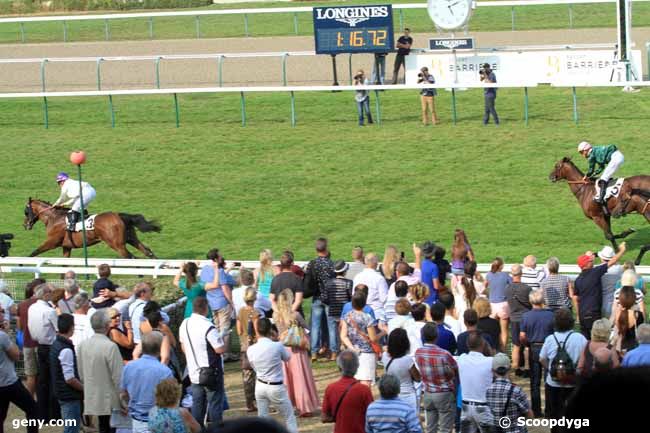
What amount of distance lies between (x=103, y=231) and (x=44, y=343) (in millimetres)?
→ 6470

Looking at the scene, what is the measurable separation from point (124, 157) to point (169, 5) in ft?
75.2

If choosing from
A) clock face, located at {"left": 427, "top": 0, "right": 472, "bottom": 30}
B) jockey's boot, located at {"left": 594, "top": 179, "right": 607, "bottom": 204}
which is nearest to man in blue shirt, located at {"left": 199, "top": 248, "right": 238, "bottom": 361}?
jockey's boot, located at {"left": 594, "top": 179, "right": 607, "bottom": 204}

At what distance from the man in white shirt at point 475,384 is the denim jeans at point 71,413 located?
2.99 metres

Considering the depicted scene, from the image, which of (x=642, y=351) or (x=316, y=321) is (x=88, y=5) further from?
(x=642, y=351)

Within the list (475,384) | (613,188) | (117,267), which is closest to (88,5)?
(117,267)

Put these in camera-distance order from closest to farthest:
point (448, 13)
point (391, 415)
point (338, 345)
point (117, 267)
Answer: point (391, 415)
point (338, 345)
point (117, 267)
point (448, 13)

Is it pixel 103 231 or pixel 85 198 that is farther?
pixel 85 198

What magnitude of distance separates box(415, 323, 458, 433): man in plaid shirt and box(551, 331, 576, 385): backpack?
0.70 metres

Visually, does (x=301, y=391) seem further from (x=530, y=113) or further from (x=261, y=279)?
(x=530, y=113)

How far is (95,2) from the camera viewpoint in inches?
1686

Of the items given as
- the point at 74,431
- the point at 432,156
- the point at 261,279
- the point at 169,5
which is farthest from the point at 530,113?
the point at 169,5

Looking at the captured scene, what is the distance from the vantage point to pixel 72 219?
15.1 meters

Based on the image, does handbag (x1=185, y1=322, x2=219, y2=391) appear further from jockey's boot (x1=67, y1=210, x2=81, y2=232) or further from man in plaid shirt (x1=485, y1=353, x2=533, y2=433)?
jockey's boot (x1=67, y1=210, x2=81, y2=232)

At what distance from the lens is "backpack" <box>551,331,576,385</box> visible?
7262 millimetres
